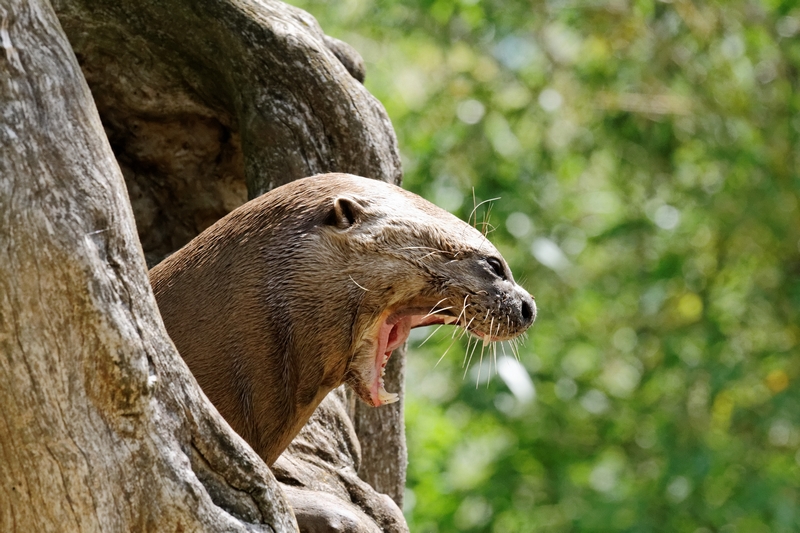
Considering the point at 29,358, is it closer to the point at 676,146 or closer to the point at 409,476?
the point at 409,476

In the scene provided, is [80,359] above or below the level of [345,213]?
below

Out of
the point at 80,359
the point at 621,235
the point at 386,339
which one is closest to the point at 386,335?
the point at 386,339

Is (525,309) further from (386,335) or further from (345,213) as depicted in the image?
(345,213)

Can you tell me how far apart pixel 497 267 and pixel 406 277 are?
8.5 inches

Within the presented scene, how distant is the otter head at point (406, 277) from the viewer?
7.48 feet

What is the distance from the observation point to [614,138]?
25.4 feet

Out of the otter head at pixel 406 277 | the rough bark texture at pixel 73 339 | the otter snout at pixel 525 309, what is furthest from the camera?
the otter snout at pixel 525 309

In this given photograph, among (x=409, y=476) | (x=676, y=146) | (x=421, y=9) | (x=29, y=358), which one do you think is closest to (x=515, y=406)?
(x=409, y=476)

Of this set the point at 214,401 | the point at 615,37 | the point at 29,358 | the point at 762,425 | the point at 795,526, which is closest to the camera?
the point at 29,358

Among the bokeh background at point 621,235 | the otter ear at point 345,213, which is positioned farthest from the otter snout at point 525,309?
the bokeh background at point 621,235

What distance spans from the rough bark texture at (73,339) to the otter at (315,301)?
13.6 inches

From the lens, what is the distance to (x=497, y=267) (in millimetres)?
2385

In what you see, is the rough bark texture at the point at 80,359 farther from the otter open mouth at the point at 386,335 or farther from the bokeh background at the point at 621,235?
the bokeh background at the point at 621,235

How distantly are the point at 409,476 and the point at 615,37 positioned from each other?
123 inches
